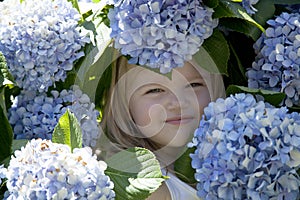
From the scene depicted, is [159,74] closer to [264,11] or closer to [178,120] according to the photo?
[178,120]

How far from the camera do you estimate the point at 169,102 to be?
1558 mm

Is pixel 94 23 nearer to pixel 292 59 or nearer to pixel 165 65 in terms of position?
pixel 165 65

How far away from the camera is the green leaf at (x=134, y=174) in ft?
4.54

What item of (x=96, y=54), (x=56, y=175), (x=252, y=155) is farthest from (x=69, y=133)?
(x=252, y=155)

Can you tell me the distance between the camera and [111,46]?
158 centimetres

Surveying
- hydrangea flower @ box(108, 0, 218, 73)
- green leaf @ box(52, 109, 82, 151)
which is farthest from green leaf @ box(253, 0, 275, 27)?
green leaf @ box(52, 109, 82, 151)

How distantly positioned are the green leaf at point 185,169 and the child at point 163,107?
2 cm

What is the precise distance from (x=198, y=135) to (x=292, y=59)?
0.85ft

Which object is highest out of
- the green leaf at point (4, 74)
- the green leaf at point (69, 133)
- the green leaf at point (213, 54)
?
the green leaf at point (4, 74)

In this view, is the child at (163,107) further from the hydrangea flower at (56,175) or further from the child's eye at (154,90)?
the hydrangea flower at (56,175)

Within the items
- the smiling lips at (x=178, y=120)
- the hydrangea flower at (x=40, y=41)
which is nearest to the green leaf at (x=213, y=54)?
the smiling lips at (x=178, y=120)

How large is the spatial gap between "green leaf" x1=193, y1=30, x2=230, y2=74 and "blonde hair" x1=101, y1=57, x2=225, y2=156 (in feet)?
0.12

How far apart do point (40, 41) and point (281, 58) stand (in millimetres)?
505

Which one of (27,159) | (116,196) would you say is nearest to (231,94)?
(116,196)
